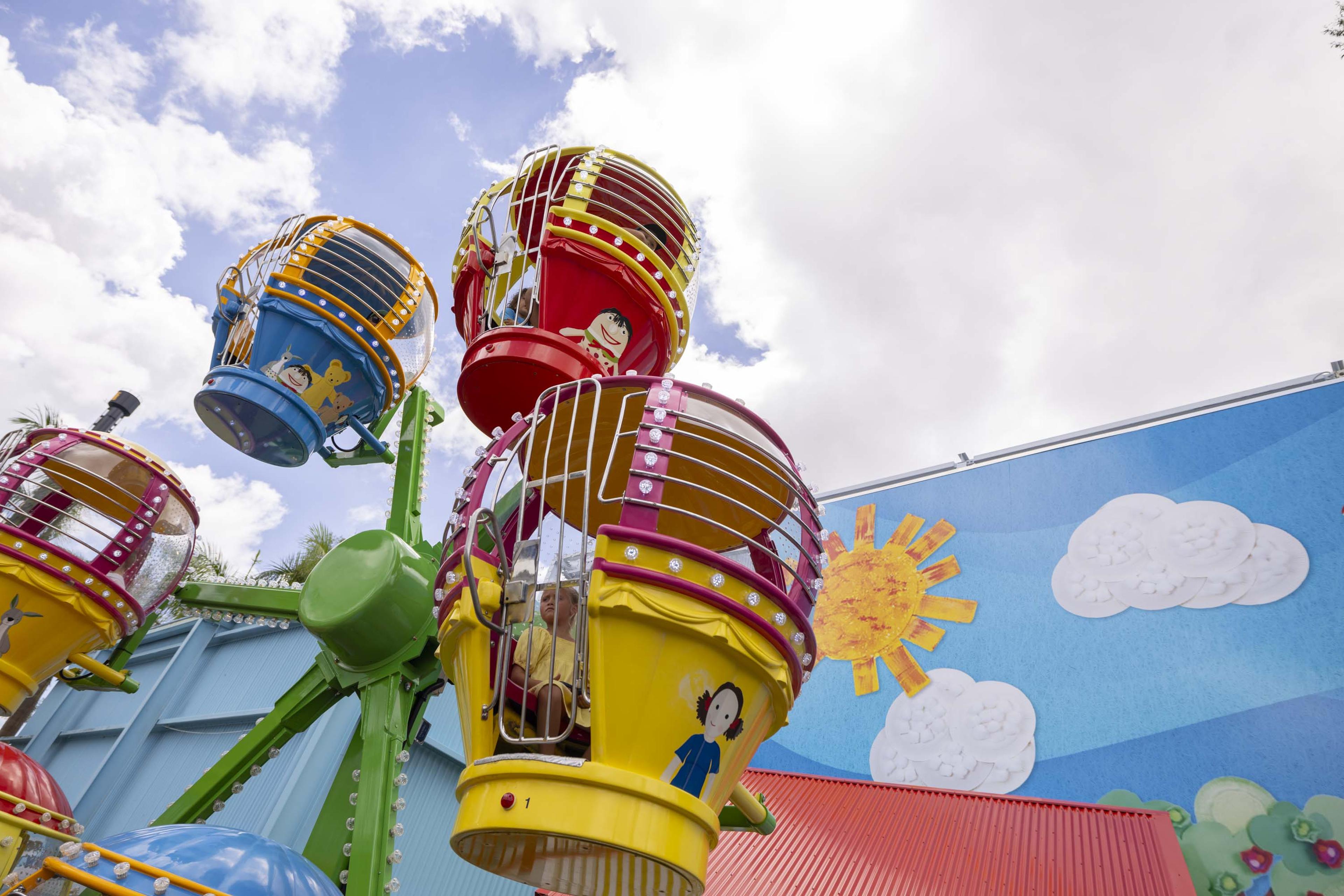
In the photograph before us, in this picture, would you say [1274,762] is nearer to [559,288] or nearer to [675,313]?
[675,313]

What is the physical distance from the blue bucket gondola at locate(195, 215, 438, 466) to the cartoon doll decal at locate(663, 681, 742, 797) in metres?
4.56

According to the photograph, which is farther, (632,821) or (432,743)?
(432,743)

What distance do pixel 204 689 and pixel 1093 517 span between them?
14396mm

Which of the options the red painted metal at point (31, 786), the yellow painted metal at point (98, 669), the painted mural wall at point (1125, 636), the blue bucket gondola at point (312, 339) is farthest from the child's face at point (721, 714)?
the painted mural wall at point (1125, 636)

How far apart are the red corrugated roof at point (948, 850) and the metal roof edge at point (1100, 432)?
22.8 feet

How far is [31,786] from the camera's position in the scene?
5195 millimetres

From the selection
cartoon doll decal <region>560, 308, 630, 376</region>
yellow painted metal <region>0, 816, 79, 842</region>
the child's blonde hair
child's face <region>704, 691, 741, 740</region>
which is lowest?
yellow painted metal <region>0, 816, 79, 842</region>

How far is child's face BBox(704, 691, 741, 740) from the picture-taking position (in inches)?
129

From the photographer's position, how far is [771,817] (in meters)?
4.68

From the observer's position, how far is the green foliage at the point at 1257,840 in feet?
32.0

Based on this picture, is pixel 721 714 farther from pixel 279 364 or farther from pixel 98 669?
pixel 98 669

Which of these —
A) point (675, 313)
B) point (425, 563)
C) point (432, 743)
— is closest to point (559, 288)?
point (675, 313)

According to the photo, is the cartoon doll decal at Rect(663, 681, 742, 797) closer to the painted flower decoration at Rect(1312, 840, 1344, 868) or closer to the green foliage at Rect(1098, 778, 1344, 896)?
the green foliage at Rect(1098, 778, 1344, 896)

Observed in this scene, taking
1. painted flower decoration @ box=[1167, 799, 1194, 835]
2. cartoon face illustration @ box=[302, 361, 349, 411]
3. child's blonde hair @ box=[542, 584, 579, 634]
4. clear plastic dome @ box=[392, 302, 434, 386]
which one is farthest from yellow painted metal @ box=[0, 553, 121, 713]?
painted flower decoration @ box=[1167, 799, 1194, 835]
